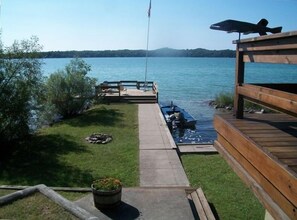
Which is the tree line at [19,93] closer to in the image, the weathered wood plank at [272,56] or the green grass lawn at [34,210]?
the green grass lawn at [34,210]

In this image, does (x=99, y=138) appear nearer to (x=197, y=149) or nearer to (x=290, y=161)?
(x=197, y=149)

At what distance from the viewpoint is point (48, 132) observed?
15.5m

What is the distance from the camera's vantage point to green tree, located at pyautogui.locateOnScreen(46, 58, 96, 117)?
19547 millimetres

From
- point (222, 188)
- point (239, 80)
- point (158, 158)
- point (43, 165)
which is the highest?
point (239, 80)

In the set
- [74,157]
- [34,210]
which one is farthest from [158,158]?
[34,210]

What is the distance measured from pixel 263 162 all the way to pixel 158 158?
789 centimetres

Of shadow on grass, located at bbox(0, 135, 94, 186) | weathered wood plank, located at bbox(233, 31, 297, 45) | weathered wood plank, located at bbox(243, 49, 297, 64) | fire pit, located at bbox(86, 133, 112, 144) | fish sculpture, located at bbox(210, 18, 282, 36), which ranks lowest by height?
shadow on grass, located at bbox(0, 135, 94, 186)

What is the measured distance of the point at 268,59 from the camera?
2.96 meters

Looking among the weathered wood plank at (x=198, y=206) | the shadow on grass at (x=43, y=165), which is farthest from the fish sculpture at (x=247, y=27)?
the shadow on grass at (x=43, y=165)

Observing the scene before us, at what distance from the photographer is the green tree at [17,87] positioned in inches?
490

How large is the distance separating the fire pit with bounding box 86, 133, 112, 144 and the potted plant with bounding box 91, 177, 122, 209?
676 cm

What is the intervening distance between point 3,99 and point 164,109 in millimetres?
14649

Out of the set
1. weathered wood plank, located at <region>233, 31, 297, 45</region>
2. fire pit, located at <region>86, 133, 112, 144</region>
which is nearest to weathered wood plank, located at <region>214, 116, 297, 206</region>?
weathered wood plank, located at <region>233, 31, 297, 45</region>

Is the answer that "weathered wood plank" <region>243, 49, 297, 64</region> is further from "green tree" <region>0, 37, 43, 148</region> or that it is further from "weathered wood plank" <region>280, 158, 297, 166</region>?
"green tree" <region>0, 37, 43, 148</region>
